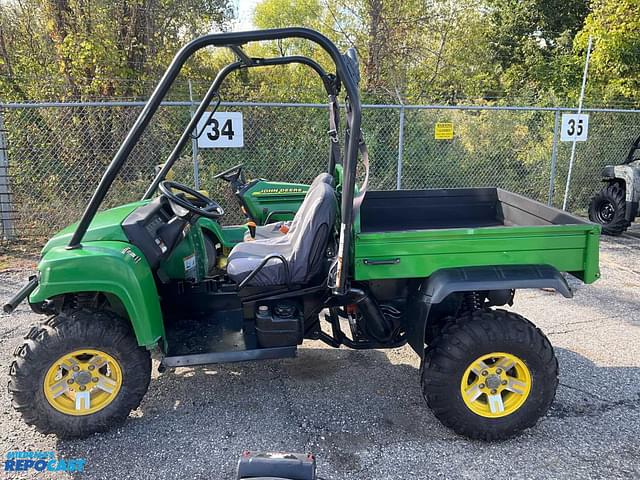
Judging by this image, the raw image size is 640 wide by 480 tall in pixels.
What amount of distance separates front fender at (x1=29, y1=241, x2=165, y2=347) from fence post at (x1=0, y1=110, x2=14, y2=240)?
193 inches

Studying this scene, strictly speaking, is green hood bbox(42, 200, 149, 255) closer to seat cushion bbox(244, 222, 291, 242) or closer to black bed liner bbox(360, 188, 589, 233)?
seat cushion bbox(244, 222, 291, 242)

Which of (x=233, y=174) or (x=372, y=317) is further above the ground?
(x=233, y=174)

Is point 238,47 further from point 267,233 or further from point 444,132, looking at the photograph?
point 444,132

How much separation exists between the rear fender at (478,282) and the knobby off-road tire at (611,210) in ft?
19.2

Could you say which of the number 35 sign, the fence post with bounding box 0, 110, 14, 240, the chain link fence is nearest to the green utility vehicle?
the number 35 sign

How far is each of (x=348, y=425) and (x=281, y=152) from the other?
6.13 m

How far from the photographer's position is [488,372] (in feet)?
9.23

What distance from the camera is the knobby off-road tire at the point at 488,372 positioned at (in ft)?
9.05

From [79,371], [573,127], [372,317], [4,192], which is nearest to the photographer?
[79,371]

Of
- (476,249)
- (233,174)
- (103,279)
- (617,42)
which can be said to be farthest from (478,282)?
(617,42)

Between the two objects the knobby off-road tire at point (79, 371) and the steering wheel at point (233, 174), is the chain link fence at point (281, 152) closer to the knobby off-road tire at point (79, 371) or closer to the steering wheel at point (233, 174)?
the steering wheel at point (233, 174)

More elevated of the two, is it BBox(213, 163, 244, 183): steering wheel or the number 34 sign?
the number 34 sign

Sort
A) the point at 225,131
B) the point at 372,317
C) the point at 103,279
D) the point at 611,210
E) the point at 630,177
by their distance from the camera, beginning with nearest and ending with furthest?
the point at 103,279, the point at 372,317, the point at 225,131, the point at 630,177, the point at 611,210

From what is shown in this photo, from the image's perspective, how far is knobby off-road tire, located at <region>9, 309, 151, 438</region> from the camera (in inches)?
105
